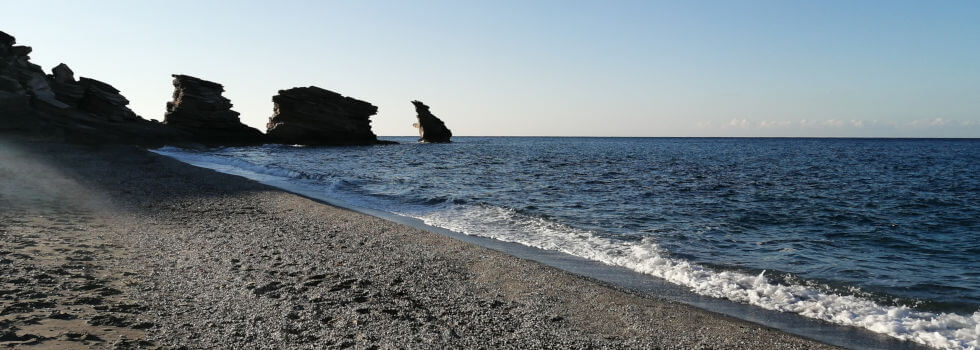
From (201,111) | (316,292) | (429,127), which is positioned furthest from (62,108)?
(429,127)

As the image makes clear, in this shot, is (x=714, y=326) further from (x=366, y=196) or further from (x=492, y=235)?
(x=366, y=196)

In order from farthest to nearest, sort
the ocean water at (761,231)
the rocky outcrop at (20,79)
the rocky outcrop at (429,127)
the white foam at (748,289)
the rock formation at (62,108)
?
the rocky outcrop at (429,127), the rock formation at (62,108), the rocky outcrop at (20,79), the ocean water at (761,231), the white foam at (748,289)

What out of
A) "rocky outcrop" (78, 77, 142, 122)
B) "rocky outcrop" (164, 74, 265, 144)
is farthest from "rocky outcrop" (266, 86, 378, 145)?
"rocky outcrop" (78, 77, 142, 122)

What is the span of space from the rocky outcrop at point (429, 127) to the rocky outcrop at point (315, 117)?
2621cm

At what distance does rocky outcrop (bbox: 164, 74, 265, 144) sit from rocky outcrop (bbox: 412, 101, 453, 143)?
45.1m

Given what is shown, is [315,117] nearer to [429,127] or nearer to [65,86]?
[65,86]

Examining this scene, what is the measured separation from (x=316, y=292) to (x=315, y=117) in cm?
7059

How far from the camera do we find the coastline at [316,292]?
20.5ft

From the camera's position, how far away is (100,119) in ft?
155

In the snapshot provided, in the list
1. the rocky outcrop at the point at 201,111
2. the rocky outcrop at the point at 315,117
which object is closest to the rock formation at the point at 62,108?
the rocky outcrop at the point at 201,111

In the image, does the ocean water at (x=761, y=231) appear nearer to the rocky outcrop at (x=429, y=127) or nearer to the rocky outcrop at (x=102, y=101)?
the rocky outcrop at (x=102, y=101)

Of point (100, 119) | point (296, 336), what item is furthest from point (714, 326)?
point (100, 119)

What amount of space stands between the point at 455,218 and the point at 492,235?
310 cm

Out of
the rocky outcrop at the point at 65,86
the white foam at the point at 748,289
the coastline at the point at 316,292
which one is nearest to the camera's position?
the coastline at the point at 316,292
